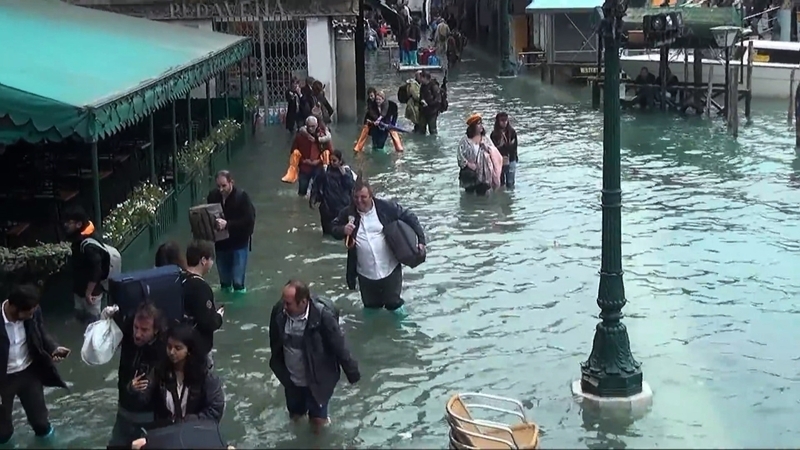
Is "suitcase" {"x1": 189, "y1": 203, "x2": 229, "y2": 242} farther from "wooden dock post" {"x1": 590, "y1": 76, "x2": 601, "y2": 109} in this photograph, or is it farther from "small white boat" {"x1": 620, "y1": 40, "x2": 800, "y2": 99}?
"small white boat" {"x1": 620, "y1": 40, "x2": 800, "y2": 99}

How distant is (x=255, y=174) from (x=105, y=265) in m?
10.5

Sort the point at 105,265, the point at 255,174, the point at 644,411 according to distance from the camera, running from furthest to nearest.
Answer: the point at 255,174, the point at 105,265, the point at 644,411

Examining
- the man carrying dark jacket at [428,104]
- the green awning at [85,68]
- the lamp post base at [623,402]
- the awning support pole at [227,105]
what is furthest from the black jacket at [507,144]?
the lamp post base at [623,402]

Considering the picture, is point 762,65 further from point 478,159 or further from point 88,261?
point 88,261

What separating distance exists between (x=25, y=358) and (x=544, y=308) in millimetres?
5794

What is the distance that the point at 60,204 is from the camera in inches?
569

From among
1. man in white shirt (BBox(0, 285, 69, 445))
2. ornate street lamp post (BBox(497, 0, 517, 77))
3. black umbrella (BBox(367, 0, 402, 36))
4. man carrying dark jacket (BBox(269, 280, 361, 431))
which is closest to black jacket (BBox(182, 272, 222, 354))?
man carrying dark jacket (BBox(269, 280, 361, 431))

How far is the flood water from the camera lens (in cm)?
913

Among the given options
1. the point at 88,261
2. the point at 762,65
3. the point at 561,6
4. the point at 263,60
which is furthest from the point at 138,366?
the point at 561,6

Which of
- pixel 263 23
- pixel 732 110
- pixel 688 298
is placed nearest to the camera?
pixel 688 298

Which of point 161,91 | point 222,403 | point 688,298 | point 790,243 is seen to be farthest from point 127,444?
point 790,243

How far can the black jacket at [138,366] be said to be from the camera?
23.5ft

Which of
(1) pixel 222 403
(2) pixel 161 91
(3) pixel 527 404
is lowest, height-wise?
(3) pixel 527 404

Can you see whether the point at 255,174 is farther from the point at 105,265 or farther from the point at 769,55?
the point at 769,55
